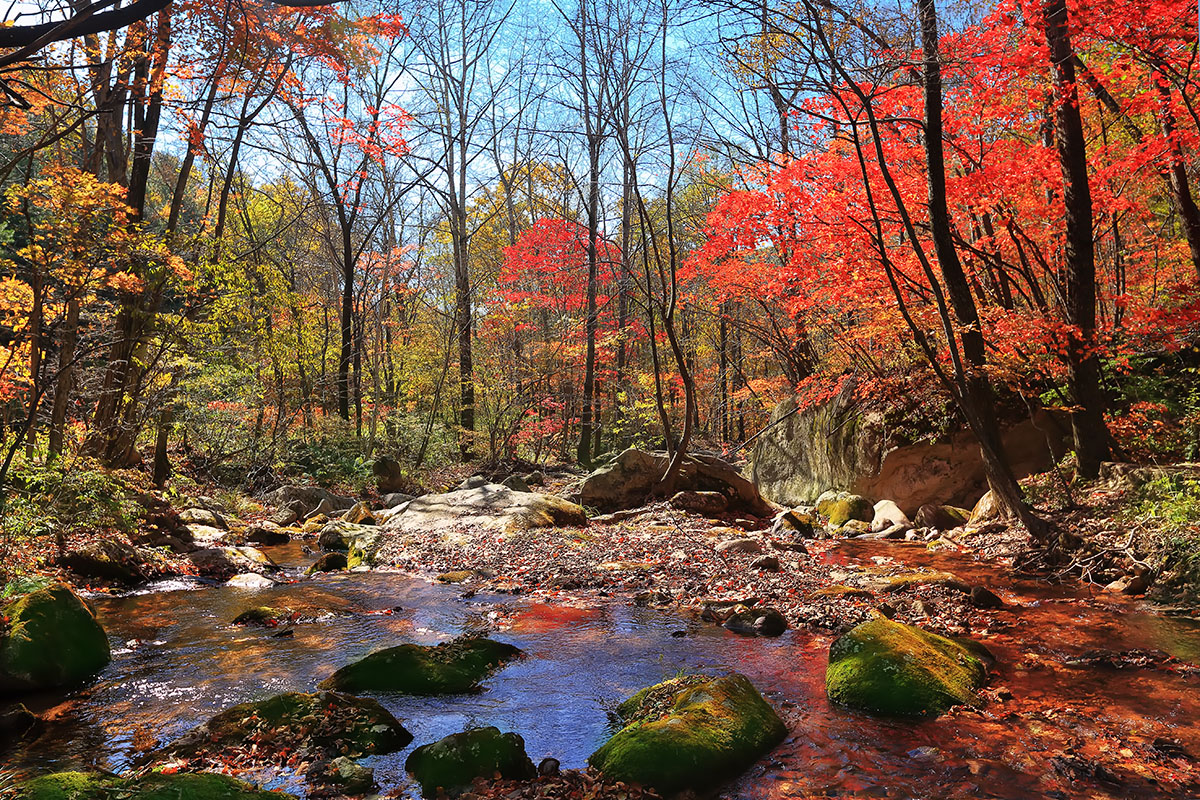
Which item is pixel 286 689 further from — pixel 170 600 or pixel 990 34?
pixel 990 34

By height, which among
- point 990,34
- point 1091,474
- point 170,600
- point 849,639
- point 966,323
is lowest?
point 170,600

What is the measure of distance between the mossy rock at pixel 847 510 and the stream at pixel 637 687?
13.6 ft

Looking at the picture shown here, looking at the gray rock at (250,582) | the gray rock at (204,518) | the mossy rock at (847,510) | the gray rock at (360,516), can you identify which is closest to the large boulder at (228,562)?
the gray rock at (250,582)

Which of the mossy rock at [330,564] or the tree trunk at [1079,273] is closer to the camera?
the tree trunk at [1079,273]

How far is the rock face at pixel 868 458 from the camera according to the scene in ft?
37.6

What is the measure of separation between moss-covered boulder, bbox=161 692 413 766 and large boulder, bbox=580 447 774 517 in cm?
956

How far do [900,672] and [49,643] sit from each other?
6.19 meters

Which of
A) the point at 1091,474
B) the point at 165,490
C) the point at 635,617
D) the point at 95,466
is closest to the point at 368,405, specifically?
the point at 165,490

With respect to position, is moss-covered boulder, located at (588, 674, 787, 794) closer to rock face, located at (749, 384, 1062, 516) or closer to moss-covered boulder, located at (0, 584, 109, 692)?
moss-covered boulder, located at (0, 584, 109, 692)

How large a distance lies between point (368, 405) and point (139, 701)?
20774 mm

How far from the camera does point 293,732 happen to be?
4168 mm

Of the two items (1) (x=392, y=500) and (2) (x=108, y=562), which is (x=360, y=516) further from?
(2) (x=108, y=562)

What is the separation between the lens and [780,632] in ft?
21.5

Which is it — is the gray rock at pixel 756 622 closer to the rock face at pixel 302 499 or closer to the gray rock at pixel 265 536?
the gray rock at pixel 265 536
